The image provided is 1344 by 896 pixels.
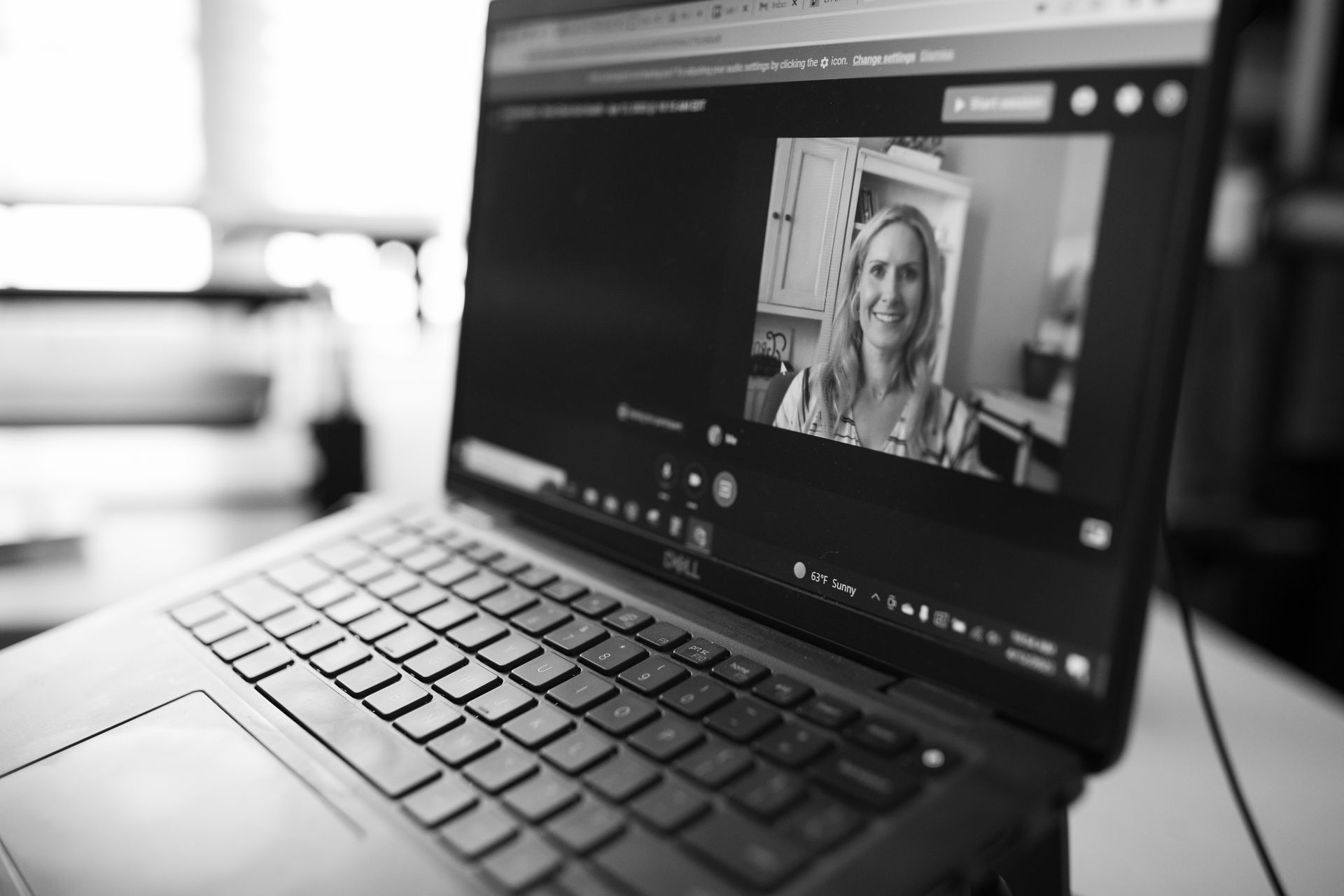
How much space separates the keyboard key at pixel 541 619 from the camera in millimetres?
467

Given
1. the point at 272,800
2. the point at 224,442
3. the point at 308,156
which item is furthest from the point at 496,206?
the point at 308,156

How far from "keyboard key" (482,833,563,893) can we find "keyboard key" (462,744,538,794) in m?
0.03

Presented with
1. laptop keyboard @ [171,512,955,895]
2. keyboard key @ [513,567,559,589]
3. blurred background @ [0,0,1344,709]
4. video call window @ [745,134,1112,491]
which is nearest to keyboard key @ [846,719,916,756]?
laptop keyboard @ [171,512,955,895]

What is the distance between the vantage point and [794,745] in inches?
14.0

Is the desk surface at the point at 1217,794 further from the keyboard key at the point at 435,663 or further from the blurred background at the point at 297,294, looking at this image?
the blurred background at the point at 297,294

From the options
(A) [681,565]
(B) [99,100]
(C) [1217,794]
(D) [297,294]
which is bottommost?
(C) [1217,794]

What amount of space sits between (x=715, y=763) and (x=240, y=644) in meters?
0.28

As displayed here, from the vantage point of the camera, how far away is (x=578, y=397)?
56 centimetres

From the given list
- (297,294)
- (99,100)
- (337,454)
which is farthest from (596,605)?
(99,100)

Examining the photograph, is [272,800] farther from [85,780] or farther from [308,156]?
[308,156]

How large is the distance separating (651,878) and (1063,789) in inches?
5.9

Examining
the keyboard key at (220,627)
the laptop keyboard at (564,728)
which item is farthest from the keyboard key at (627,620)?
the keyboard key at (220,627)

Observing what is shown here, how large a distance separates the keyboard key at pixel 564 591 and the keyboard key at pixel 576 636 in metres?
0.03

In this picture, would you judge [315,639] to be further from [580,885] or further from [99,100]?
[99,100]
